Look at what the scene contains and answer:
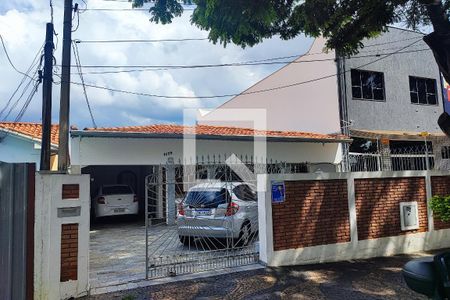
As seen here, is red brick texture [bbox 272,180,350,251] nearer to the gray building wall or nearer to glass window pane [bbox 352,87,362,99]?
the gray building wall

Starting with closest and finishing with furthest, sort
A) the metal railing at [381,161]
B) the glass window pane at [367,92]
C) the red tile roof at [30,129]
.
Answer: the red tile roof at [30,129] → the metal railing at [381,161] → the glass window pane at [367,92]

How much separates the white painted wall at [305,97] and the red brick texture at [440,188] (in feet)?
22.1

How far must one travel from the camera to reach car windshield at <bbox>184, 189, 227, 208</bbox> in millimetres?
7520

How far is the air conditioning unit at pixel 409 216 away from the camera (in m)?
7.94

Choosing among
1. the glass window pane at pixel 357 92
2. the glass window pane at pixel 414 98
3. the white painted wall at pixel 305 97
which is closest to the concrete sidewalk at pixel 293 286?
the white painted wall at pixel 305 97

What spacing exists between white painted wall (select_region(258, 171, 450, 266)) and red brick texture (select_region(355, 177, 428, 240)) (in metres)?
0.12

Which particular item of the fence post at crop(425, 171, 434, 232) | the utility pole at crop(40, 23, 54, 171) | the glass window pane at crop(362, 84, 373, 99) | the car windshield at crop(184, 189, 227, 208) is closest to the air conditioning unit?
the fence post at crop(425, 171, 434, 232)

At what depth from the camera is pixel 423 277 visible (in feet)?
8.48

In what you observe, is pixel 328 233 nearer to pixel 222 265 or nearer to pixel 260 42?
pixel 222 265

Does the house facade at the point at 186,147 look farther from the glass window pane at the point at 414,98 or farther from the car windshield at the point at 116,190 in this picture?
the glass window pane at the point at 414,98

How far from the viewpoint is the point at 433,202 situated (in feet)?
24.1

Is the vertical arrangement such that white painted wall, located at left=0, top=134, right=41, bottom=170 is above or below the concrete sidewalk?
above

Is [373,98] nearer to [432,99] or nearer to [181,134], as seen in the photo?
[432,99]

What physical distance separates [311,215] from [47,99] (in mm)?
6615
